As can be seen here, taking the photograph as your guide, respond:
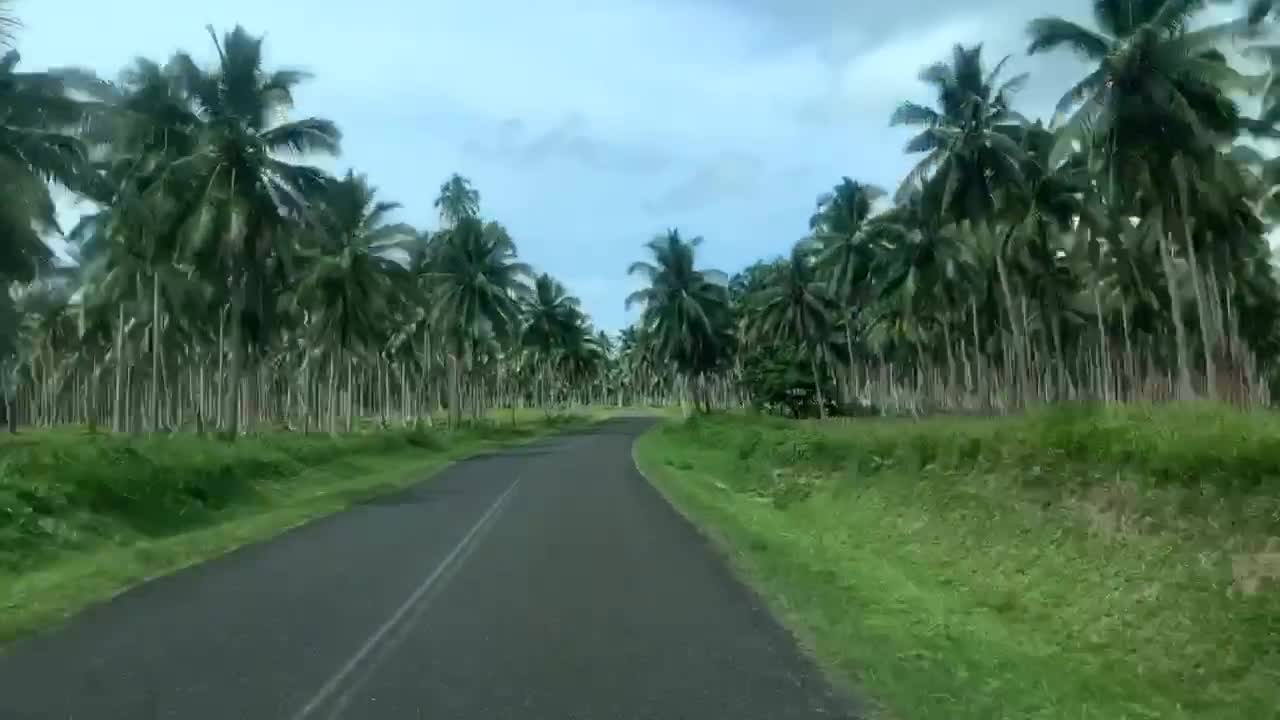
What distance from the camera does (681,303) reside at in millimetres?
64125

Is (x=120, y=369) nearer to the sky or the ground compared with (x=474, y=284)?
nearer to the ground

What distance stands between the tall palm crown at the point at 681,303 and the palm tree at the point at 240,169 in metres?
31.7

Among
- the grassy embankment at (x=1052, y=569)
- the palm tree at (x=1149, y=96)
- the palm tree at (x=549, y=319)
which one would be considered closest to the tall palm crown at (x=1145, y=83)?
the palm tree at (x=1149, y=96)

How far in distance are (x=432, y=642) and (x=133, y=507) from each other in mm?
11416

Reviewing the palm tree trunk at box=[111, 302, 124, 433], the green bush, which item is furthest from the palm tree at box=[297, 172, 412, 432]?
the green bush

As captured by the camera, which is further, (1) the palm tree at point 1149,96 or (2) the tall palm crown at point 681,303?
(2) the tall palm crown at point 681,303

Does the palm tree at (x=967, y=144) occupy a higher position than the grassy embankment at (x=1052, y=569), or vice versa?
the palm tree at (x=967, y=144)

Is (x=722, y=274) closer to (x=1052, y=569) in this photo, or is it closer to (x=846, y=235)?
(x=846, y=235)

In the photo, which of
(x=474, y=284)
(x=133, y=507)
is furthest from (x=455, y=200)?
(x=133, y=507)

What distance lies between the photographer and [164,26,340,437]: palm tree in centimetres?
3275

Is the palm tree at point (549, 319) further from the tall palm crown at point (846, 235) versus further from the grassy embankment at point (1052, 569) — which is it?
the grassy embankment at point (1052, 569)

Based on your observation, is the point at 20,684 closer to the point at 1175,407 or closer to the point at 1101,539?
the point at 1101,539

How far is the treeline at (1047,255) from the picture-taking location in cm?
3067

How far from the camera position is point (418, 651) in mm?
8570
